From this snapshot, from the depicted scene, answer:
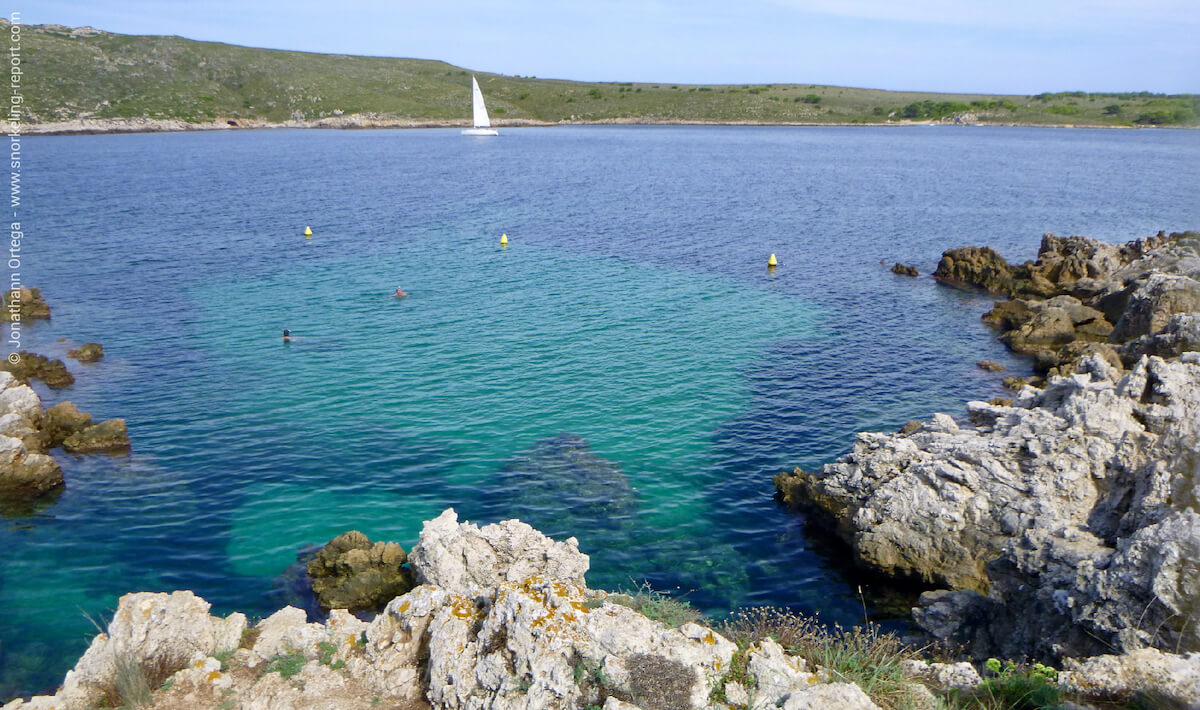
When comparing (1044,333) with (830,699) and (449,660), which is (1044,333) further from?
(449,660)

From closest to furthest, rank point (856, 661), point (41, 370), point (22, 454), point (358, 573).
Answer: point (856, 661) → point (358, 573) → point (22, 454) → point (41, 370)

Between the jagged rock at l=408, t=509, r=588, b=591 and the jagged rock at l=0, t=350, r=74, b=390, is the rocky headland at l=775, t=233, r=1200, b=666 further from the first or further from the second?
the jagged rock at l=0, t=350, r=74, b=390

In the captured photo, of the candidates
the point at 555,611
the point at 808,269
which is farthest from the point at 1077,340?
the point at 555,611

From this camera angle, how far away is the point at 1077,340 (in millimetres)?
42500

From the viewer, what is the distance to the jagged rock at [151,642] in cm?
1367

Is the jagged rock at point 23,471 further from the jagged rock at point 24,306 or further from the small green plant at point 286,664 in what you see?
the jagged rock at point 24,306

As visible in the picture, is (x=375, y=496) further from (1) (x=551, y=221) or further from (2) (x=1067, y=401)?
(1) (x=551, y=221)

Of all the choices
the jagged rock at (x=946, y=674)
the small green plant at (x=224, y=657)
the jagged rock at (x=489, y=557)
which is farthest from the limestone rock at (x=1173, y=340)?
the small green plant at (x=224, y=657)

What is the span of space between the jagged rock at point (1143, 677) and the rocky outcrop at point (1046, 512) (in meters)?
1.64

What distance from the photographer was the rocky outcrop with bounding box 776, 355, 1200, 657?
14.4m

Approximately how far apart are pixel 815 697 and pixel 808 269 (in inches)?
2062

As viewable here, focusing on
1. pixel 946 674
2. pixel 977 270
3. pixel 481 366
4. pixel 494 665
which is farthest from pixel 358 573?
pixel 977 270

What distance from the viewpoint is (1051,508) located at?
2069cm

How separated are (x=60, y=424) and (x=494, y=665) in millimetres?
26443
